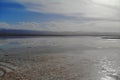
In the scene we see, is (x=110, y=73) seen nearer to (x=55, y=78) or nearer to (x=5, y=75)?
(x=55, y=78)

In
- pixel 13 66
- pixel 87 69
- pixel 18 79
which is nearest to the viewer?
pixel 18 79

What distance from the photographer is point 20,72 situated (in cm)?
1308

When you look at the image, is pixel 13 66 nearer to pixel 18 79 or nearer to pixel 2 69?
pixel 2 69

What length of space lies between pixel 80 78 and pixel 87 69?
2.51 m

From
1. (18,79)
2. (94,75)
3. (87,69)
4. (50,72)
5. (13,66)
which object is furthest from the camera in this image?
(13,66)

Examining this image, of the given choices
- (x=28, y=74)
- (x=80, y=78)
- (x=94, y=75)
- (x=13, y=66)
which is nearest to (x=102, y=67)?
(x=94, y=75)

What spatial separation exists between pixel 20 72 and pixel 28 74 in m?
0.87

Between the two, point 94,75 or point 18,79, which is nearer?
point 18,79

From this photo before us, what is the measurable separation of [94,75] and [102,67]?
2507 millimetres

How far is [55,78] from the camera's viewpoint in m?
11.5

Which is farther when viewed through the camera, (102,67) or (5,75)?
(102,67)

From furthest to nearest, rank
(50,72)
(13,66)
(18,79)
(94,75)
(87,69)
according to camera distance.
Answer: (13,66)
(87,69)
(50,72)
(94,75)
(18,79)

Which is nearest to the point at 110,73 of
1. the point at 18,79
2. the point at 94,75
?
the point at 94,75

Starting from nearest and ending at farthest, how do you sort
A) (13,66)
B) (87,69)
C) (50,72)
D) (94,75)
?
(94,75) → (50,72) → (87,69) → (13,66)
